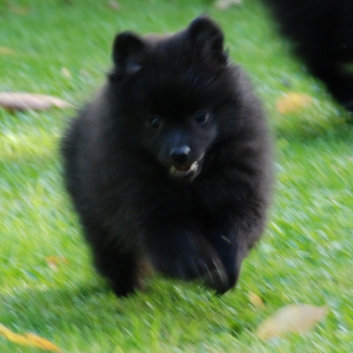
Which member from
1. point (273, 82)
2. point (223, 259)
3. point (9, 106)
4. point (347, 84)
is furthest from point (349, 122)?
point (223, 259)

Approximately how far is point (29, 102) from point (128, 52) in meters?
3.24

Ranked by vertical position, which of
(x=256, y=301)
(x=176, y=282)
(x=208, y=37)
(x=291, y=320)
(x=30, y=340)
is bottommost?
(x=30, y=340)

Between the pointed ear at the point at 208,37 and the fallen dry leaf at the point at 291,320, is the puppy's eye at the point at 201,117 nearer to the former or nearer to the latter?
the pointed ear at the point at 208,37

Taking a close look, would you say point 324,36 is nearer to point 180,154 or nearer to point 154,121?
point 154,121

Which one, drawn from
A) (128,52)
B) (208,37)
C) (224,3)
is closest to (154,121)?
(128,52)

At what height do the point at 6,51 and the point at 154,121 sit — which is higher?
the point at 154,121

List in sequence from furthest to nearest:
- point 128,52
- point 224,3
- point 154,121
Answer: point 224,3 → point 128,52 → point 154,121

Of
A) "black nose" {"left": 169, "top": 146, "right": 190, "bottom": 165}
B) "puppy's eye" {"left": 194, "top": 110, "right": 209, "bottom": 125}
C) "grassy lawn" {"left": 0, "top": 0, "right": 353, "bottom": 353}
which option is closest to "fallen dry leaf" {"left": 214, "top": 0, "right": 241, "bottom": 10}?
"grassy lawn" {"left": 0, "top": 0, "right": 353, "bottom": 353}

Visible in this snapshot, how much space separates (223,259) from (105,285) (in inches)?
37.4

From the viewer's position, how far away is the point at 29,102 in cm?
Answer: 704

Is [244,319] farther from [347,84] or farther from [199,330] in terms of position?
[347,84]

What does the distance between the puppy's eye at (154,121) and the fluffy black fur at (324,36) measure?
2.89 metres

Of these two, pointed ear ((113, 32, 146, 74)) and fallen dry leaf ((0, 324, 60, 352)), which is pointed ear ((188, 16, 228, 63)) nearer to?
pointed ear ((113, 32, 146, 74))

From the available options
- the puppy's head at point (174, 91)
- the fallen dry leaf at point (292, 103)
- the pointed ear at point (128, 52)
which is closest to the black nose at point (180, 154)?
the puppy's head at point (174, 91)
